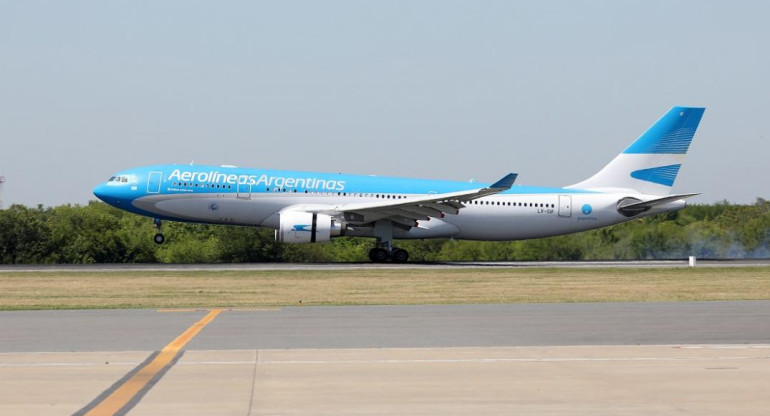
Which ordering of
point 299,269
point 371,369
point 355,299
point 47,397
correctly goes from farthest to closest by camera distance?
point 299,269, point 355,299, point 371,369, point 47,397

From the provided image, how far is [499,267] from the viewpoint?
41.3m

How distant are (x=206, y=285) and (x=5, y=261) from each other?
2383 cm

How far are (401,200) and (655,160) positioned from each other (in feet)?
39.1

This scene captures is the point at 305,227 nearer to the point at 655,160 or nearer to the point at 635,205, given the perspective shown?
the point at 635,205

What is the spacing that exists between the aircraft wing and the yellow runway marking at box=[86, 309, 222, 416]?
82.0 feet

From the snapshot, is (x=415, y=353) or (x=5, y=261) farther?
(x=5, y=261)

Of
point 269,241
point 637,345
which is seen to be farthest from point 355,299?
point 269,241

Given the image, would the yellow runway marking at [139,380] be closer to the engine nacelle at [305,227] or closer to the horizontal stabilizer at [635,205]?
the engine nacelle at [305,227]

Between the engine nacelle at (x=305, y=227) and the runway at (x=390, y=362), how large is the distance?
21.1 metres

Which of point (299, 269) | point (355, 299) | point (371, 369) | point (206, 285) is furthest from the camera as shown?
point (299, 269)

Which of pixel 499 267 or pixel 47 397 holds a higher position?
pixel 499 267

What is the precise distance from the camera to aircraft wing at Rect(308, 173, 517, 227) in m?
42.1

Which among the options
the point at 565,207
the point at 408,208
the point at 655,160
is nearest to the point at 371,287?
the point at 408,208

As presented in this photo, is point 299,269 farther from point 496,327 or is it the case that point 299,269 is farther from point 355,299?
→ point 496,327
